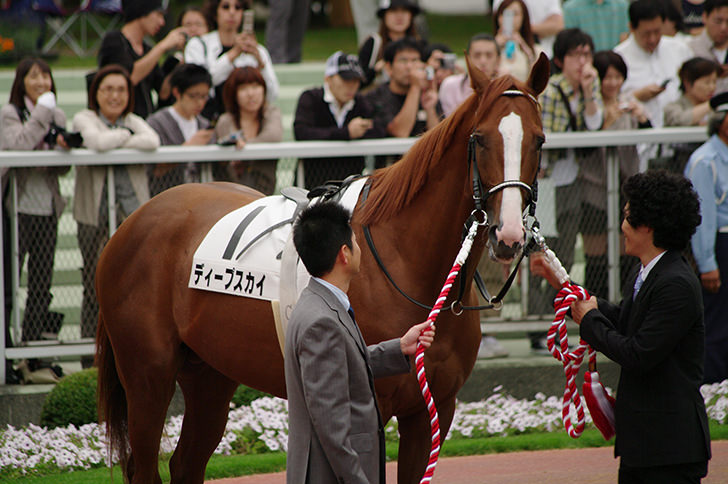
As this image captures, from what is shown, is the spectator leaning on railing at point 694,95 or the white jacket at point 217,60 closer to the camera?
the spectator leaning on railing at point 694,95

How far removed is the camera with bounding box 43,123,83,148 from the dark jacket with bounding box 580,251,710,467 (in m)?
4.81

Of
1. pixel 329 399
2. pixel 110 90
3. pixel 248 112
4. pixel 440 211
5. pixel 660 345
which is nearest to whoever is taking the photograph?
pixel 329 399

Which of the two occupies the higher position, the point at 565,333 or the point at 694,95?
the point at 694,95

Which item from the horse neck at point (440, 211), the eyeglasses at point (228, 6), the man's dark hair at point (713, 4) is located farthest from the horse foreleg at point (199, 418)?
the man's dark hair at point (713, 4)

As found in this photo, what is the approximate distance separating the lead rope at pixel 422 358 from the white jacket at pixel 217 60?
5.62m

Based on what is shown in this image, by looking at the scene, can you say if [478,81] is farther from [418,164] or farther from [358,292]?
[358,292]

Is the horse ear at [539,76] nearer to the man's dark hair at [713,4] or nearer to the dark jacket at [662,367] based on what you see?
the dark jacket at [662,367]

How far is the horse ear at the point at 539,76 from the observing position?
453 centimetres

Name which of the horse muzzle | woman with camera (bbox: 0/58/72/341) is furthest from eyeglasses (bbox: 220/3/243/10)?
the horse muzzle

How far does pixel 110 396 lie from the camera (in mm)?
5980

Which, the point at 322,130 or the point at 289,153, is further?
the point at 322,130

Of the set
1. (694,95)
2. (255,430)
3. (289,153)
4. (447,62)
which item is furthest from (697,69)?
(255,430)

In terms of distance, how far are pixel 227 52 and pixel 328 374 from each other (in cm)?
682

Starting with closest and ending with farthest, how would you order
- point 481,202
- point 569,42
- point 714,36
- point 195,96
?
point 481,202 → point 195,96 → point 569,42 → point 714,36
